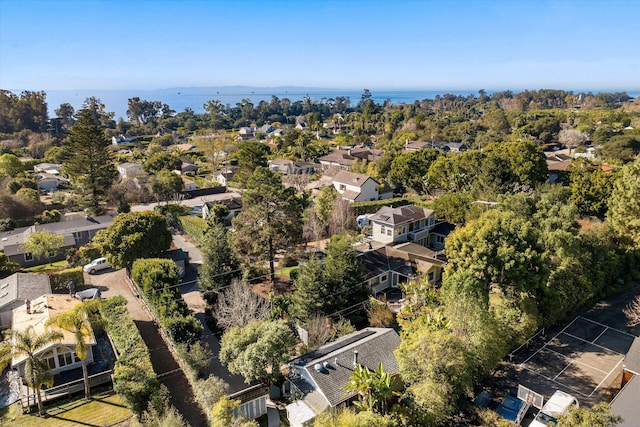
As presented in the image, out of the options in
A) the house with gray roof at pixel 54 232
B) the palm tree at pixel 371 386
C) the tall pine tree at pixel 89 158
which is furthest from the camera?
the tall pine tree at pixel 89 158

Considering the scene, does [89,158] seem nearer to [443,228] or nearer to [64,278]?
[64,278]

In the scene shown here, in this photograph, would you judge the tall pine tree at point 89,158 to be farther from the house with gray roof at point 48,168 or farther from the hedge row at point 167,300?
the hedge row at point 167,300

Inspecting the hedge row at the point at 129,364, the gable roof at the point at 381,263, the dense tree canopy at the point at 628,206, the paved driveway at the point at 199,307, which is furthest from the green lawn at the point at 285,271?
the dense tree canopy at the point at 628,206

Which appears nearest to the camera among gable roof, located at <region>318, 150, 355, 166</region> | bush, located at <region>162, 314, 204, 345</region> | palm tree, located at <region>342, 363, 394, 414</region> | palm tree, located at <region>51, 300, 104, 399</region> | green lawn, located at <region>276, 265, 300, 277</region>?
palm tree, located at <region>342, 363, 394, 414</region>

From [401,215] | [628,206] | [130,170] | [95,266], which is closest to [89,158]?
[95,266]

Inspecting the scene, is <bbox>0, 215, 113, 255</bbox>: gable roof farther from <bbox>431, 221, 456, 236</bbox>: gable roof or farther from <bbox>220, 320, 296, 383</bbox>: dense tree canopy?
<bbox>431, 221, 456, 236</bbox>: gable roof

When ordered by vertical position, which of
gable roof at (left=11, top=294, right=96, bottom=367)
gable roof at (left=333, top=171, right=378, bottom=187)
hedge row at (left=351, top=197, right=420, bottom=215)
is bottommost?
gable roof at (left=11, top=294, right=96, bottom=367)

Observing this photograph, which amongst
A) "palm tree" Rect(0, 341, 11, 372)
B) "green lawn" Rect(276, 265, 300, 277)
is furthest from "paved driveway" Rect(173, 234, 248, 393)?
"palm tree" Rect(0, 341, 11, 372)
